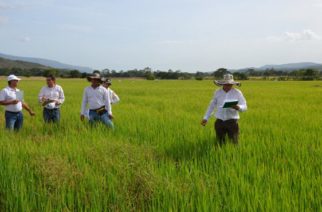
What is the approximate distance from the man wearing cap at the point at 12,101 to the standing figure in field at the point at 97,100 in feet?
4.15

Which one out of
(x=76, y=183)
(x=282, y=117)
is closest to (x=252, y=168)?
(x=76, y=183)

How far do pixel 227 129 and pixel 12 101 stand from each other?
411 centimetres

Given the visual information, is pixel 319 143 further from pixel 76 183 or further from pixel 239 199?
pixel 76 183

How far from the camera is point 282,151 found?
5.45 m

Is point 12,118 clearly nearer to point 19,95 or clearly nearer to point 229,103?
point 19,95

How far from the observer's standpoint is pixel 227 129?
18.8 ft

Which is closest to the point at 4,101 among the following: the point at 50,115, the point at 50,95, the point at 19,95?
the point at 19,95

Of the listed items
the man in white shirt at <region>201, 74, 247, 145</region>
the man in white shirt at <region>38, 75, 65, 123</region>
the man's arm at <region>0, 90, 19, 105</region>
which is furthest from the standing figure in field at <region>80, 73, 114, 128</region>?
the man in white shirt at <region>201, 74, 247, 145</region>

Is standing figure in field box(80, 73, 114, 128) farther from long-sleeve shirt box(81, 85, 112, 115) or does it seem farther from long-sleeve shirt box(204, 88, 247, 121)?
long-sleeve shirt box(204, 88, 247, 121)

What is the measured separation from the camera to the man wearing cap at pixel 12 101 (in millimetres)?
6883

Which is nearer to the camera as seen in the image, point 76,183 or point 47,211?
point 47,211

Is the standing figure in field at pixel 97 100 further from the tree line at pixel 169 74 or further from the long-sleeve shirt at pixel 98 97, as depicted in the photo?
the tree line at pixel 169 74

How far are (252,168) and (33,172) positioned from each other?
2575 millimetres

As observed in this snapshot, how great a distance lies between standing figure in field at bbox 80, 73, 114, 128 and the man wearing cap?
4.15ft
